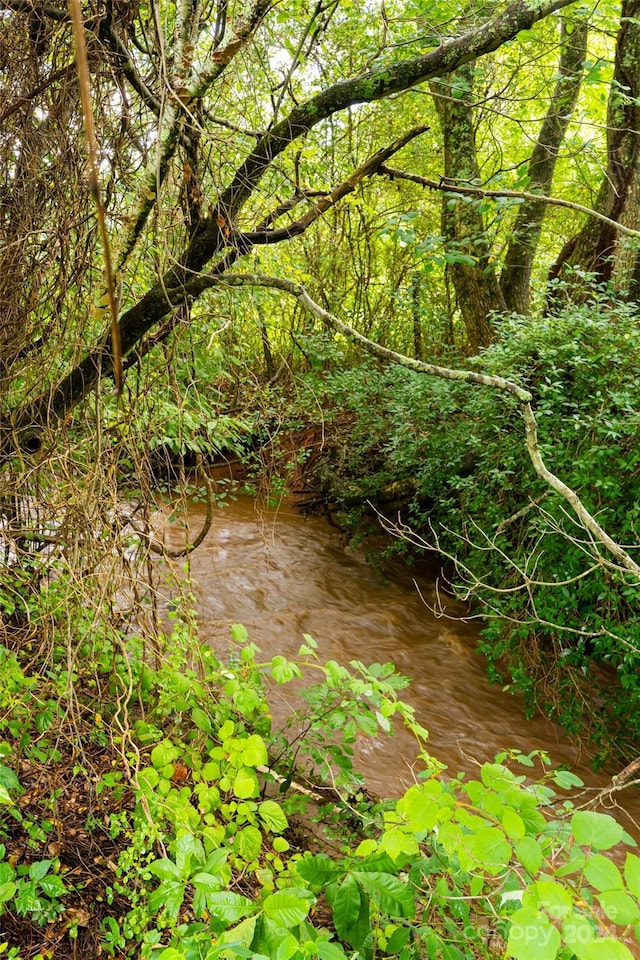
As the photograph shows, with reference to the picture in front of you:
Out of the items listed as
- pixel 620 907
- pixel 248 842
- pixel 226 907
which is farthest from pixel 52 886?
pixel 620 907

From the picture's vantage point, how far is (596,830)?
1277mm

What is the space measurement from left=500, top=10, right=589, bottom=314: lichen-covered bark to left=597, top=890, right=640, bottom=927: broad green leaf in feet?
19.3

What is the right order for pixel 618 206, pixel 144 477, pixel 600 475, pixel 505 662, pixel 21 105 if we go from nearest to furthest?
pixel 21 105
pixel 144 477
pixel 600 475
pixel 505 662
pixel 618 206

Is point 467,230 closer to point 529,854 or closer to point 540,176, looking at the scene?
point 540,176

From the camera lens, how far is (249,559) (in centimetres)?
720

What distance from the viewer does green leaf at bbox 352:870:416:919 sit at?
173 centimetres

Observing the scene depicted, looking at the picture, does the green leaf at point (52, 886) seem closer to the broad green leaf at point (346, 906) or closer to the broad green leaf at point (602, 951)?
the broad green leaf at point (346, 906)

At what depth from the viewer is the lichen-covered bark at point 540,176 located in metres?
6.30

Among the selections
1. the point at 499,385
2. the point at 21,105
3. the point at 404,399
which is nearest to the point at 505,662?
the point at 404,399

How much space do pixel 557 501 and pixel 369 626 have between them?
2671 mm

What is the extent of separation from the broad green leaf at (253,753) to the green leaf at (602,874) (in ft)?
3.69

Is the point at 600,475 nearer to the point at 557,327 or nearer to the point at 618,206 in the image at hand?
the point at 557,327

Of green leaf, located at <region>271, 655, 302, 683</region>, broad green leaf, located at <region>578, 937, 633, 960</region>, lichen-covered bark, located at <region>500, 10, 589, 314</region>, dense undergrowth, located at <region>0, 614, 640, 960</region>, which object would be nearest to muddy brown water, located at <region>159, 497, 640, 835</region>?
dense undergrowth, located at <region>0, 614, 640, 960</region>

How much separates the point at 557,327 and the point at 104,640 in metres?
4.05
